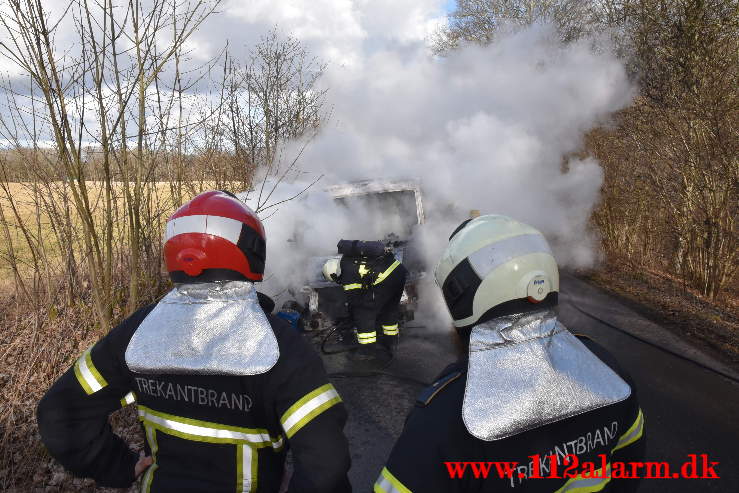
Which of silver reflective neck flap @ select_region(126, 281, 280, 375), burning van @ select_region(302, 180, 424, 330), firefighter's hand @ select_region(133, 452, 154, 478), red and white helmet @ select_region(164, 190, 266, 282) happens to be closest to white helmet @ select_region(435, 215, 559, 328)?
silver reflective neck flap @ select_region(126, 281, 280, 375)

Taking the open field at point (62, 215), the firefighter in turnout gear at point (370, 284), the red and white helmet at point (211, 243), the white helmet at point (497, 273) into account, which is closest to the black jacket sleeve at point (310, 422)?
the red and white helmet at point (211, 243)

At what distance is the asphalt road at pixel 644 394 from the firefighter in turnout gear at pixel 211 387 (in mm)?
2172

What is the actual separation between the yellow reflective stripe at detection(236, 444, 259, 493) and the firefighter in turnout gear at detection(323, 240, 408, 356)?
382 centimetres

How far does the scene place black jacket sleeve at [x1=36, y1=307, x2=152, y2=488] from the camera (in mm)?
1704

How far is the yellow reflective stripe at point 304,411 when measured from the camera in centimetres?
147

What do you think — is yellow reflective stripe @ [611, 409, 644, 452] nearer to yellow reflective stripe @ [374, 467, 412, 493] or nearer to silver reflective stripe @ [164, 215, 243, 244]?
yellow reflective stripe @ [374, 467, 412, 493]

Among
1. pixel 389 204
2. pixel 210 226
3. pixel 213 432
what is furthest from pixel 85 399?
pixel 389 204

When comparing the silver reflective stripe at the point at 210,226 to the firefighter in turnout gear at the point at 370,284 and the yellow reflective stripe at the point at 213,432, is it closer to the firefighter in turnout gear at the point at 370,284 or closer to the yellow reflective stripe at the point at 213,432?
the yellow reflective stripe at the point at 213,432

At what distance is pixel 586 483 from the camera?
1.47 meters

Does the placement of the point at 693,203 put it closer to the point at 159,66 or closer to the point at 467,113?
the point at 467,113

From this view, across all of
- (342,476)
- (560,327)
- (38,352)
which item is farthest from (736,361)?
(38,352)

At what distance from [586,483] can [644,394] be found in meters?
3.85

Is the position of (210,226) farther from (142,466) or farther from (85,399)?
(142,466)

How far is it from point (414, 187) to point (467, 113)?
5275 mm
